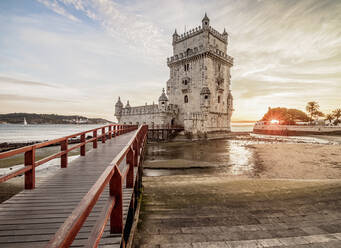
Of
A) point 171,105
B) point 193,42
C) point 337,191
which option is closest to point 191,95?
point 171,105

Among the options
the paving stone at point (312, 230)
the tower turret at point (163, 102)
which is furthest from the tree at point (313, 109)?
the paving stone at point (312, 230)

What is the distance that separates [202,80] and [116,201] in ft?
102

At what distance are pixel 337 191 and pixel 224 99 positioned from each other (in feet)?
101

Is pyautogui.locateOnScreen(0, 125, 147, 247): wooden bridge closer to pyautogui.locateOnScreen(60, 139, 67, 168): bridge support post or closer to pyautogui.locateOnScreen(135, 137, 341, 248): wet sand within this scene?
pyautogui.locateOnScreen(60, 139, 67, 168): bridge support post

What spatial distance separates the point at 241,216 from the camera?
15.4 feet

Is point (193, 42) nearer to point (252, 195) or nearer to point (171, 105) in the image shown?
point (171, 105)

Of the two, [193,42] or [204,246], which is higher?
[193,42]

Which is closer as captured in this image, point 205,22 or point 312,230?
point 312,230

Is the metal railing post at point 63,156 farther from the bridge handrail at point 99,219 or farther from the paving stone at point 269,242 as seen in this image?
the paving stone at point 269,242

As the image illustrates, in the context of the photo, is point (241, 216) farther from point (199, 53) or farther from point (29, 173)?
point (199, 53)

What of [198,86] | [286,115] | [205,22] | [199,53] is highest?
[205,22]

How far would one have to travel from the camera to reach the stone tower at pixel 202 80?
101ft

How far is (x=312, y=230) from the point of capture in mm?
3893

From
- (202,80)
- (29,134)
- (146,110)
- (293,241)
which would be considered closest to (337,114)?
(202,80)
